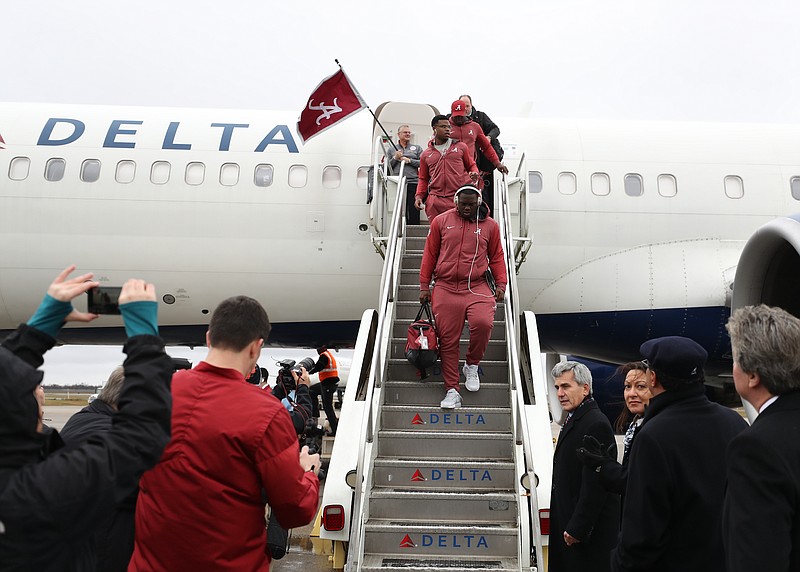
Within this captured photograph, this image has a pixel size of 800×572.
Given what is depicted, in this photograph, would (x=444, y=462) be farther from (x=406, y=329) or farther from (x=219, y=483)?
(x=219, y=483)

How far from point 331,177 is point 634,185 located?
12.4 feet

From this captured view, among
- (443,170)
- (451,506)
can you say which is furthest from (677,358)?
(443,170)

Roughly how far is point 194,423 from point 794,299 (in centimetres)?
507

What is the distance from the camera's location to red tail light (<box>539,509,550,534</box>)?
441 centimetres

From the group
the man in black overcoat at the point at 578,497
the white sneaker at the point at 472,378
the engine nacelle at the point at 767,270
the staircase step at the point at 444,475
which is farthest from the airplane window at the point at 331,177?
the man in black overcoat at the point at 578,497

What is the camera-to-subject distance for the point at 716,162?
9234mm

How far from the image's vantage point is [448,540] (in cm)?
439

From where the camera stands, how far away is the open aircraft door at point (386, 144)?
7898 millimetres

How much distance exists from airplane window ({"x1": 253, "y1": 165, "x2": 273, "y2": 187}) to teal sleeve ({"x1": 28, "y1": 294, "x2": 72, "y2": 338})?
270 inches

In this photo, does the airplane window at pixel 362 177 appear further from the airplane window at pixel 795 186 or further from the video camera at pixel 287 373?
the airplane window at pixel 795 186

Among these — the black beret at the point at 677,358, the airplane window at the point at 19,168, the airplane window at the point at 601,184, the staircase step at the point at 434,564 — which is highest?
the airplane window at the point at 601,184

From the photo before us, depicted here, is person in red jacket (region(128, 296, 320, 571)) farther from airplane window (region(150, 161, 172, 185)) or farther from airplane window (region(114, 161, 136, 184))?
airplane window (region(114, 161, 136, 184))

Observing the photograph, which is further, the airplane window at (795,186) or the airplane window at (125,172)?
the airplane window at (795,186)

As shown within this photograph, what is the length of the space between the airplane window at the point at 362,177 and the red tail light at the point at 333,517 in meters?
4.97
